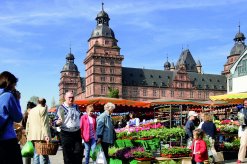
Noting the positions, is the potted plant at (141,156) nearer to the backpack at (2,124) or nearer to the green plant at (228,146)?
the green plant at (228,146)

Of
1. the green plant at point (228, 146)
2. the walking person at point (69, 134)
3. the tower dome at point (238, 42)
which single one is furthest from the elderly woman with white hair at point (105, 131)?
the tower dome at point (238, 42)

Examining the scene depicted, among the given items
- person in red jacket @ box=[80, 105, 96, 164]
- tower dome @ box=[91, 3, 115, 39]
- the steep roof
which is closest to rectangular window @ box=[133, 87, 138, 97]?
the steep roof

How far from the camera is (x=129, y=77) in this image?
3888 inches

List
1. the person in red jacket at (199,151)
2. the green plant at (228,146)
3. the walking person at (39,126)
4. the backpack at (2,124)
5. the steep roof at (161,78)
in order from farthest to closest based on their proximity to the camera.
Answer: the steep roof at (161,78), the green plant at (228,146), the person in red jacket at (199,151), the walking person at (39,126), the backpack at (2,124)

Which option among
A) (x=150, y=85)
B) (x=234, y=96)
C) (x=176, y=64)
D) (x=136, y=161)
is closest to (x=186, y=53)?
(x=176, y=64)

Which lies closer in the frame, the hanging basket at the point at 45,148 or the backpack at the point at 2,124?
the backpack at the point at 2,124

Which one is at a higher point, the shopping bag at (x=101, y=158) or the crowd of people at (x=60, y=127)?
the crowd of people at (x=60, y=127)

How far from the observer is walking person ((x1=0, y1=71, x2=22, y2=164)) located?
15.7 feet

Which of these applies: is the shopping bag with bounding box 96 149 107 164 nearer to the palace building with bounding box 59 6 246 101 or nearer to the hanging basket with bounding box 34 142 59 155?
the hanging basket with bounding box 34 142 59 155

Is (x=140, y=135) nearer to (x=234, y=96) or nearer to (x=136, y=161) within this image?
(x=136, y=161)

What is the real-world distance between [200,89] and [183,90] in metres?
6.76

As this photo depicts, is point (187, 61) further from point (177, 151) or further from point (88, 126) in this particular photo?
point (88, 126)

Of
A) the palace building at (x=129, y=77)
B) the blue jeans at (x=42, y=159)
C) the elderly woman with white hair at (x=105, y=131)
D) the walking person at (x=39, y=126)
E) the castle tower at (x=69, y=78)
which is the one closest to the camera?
the blue jeans at (x=42, y=159)

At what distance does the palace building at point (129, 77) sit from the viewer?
8906 cm
